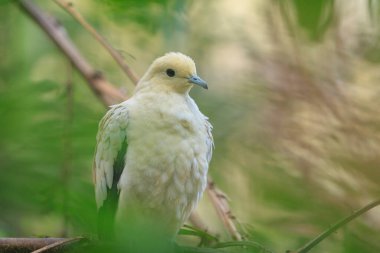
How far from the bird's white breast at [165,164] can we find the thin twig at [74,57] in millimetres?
334

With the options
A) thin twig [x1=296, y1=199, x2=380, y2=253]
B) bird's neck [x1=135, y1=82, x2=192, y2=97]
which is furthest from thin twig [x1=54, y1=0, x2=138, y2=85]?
thin twig [x1=296, y1=199, x2=380, y2=253]

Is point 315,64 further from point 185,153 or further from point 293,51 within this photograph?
point 185,153

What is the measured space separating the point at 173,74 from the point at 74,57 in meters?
0.47

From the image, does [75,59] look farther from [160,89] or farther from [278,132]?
[278,132]

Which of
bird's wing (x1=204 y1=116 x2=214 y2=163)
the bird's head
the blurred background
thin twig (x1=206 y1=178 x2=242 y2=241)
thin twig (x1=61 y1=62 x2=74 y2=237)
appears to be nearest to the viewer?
the blurred background

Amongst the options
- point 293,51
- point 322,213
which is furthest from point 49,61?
point 322,213

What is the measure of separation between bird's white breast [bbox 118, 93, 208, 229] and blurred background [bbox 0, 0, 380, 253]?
93mm

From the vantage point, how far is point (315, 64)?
4.78 ft

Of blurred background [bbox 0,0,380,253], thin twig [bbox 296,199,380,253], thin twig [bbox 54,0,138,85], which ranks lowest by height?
thin twig [bbox 296,199,380,253]

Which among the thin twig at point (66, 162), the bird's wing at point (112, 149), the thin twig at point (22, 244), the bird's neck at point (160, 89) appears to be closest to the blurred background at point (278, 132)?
the thin twig at point (66, 162)

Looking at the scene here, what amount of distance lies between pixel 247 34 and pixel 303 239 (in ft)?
4.46

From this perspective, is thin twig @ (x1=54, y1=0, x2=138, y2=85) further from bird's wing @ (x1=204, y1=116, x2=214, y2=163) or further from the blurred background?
bird's wing @ (x1=204, y1=116, x2=214, y2=163)

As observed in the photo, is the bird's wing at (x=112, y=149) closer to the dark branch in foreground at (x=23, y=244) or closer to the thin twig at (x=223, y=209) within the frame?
the thin twig at (x=223, y=209)

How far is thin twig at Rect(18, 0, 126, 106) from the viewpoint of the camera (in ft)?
9.39
